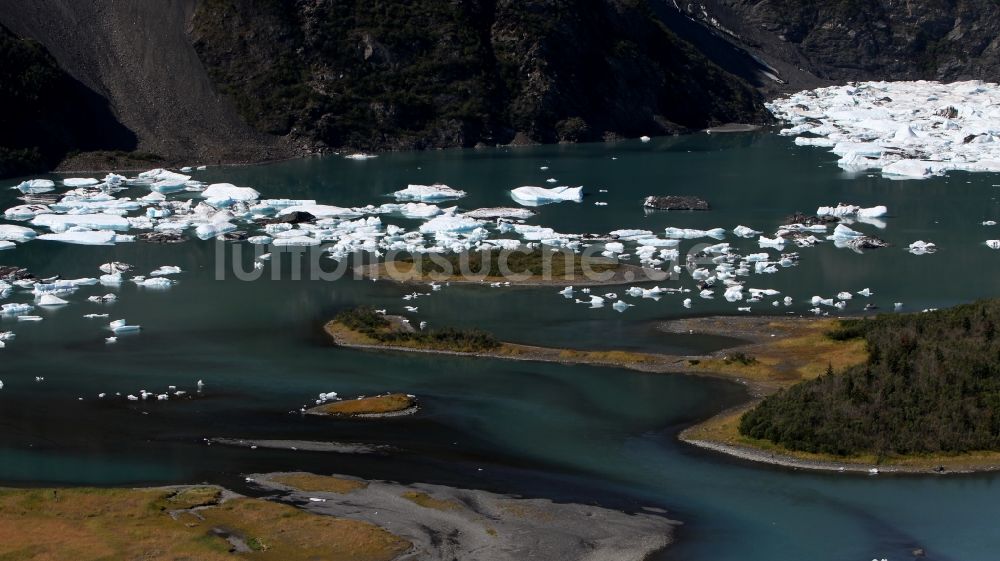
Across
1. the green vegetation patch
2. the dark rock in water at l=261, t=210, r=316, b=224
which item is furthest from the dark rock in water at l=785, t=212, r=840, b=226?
the green vegetation patch

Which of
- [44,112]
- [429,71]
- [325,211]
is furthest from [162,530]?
[429,71]

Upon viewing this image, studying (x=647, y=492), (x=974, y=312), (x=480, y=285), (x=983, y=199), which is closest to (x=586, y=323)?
(x=480, y=285)

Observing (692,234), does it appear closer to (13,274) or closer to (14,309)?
(14,309)

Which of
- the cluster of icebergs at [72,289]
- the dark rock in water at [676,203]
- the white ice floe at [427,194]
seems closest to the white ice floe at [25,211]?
the cluster of icebergs at [72,289]

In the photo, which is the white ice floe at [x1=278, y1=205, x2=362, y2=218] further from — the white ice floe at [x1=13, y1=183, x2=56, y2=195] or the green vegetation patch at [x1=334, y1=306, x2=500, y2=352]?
the green vegetation patch at [x1=334, y1=306, x2=500, y2=352]

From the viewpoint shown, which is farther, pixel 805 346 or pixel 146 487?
pixel 805 346

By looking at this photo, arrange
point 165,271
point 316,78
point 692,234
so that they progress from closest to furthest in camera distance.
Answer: point 165,271 → point 692,234 → point 316,78

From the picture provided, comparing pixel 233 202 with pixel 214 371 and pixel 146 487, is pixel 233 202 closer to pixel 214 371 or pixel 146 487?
pixel 214 371
